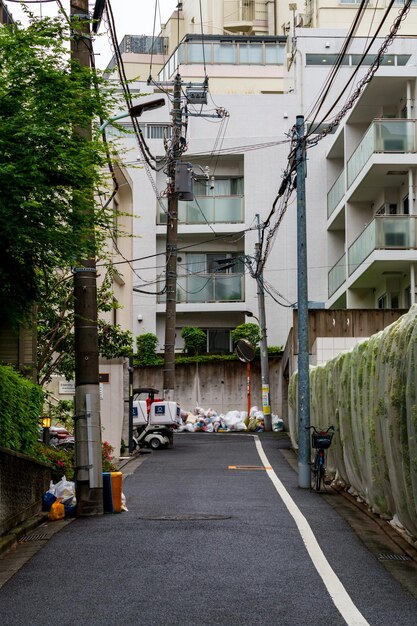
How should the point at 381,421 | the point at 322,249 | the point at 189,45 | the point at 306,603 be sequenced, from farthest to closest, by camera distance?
the point at 189,45, the point at 322,249, the point at 381,421, the point at 306,603

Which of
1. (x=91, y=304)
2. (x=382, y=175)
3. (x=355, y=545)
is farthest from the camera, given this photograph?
(x=382, y=175)

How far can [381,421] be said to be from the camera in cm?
1280

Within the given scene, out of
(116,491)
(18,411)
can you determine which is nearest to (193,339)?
(116,491)

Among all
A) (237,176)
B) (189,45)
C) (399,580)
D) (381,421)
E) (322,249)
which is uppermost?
(189,45)

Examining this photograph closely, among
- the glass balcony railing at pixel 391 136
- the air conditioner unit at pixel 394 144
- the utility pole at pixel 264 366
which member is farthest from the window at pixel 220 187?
the air conditioner unit at pixel 394 144

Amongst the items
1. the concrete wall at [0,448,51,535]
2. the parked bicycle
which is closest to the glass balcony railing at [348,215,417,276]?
the parked bicycle

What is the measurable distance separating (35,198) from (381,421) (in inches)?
198

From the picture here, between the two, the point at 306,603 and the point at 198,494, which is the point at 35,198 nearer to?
the point at 306,603

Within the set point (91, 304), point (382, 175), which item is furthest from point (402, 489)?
point (382, 175)

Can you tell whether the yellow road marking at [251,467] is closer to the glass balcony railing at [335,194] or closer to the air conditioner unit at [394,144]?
the air conditioner unit at [394,144]

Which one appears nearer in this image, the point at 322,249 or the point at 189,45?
the point at 322,249

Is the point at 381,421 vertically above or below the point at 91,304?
below

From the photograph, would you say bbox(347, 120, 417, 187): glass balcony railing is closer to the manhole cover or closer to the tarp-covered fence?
the tarp-covered fence

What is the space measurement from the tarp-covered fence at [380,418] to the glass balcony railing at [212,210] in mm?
29516
